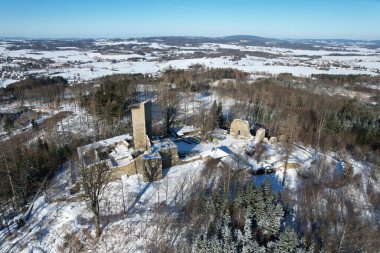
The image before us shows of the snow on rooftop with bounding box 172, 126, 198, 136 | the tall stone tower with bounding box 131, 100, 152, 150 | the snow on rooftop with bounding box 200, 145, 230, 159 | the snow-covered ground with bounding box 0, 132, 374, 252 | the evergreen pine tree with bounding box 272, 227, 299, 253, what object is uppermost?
the tall stone tower with bounding box 131, 100, 152, 150

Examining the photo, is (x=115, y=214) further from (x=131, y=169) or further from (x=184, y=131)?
(x=184, y=131)

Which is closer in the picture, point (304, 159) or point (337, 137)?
point (304, 159)

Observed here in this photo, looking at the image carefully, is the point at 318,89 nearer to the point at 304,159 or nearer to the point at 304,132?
the point at 304,132

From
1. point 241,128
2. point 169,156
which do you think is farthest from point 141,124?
point 241,128

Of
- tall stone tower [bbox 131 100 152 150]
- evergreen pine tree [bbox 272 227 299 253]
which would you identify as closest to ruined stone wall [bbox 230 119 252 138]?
tall stone tower [bbox 131 100 152 150]

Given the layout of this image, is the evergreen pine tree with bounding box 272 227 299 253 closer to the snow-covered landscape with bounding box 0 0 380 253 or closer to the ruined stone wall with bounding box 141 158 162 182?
the snow-covered landscape with bounding box 0 0 380 253

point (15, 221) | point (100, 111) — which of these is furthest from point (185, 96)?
point (15, 221)

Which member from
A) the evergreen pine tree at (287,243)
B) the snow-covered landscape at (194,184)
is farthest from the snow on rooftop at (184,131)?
the evergreen pine tree at (287,243)
